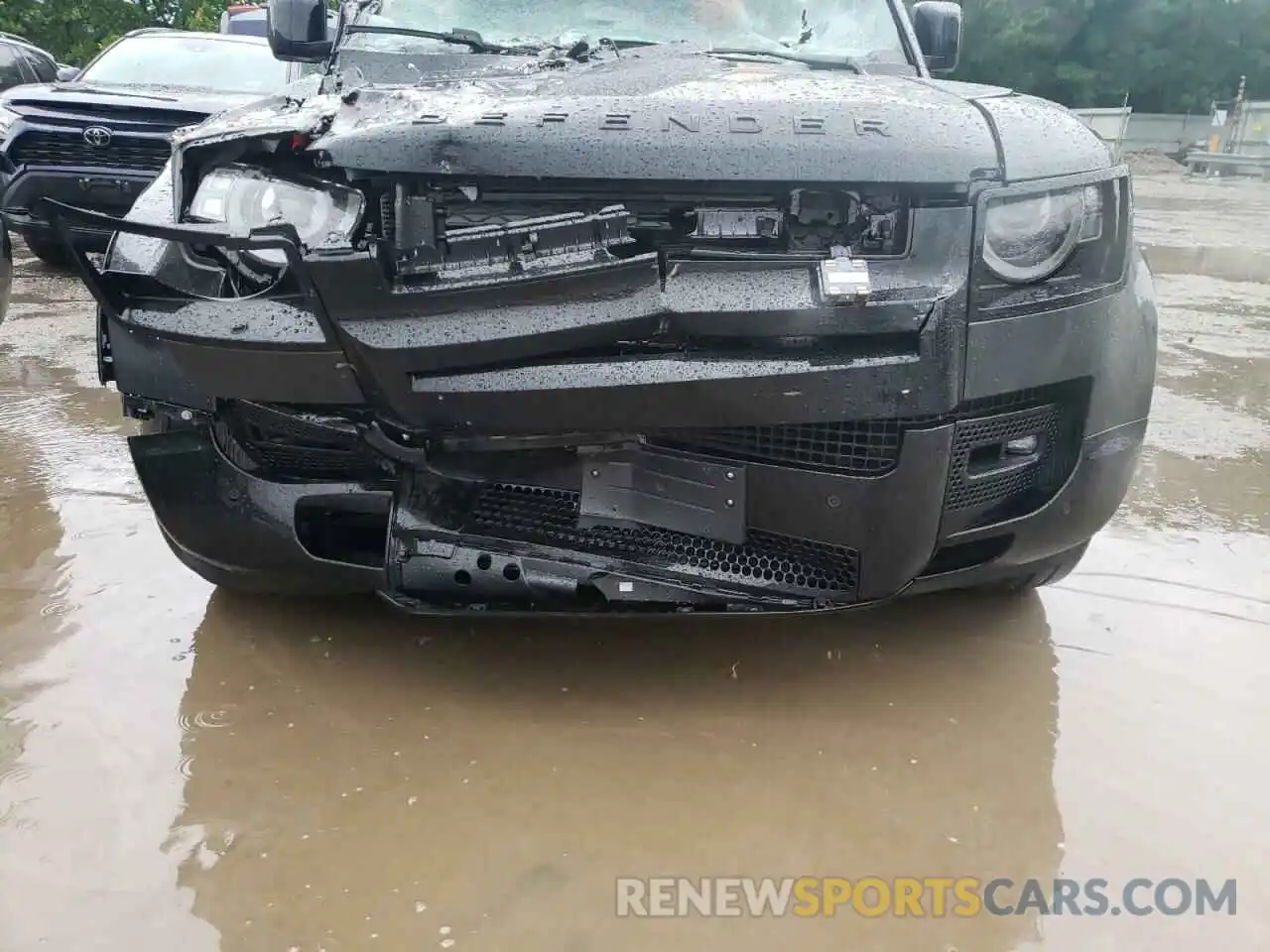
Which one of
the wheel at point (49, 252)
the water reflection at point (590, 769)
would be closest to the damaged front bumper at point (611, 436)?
the water reflection at point (590, 769)

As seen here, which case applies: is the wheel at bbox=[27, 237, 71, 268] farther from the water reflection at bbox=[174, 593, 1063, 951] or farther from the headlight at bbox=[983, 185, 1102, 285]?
the headlight at bbox=[983, 185, 1102, 285]

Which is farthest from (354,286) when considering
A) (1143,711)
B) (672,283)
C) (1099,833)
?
(1143,711)

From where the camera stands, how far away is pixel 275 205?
2.26 m

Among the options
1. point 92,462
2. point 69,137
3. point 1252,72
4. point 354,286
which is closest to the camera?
point 354,286

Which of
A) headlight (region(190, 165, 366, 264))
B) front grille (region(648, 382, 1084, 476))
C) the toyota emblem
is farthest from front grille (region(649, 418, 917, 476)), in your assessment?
the toyota emblem

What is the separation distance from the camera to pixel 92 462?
13.5ft

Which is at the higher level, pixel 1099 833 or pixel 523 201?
pixel 523 201

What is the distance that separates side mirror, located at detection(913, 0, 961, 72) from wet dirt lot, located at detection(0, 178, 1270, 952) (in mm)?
1721

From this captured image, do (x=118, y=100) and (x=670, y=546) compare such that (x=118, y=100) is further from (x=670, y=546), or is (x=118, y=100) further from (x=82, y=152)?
(x=670, y=546)

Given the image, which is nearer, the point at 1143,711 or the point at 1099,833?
the point at 1099,833

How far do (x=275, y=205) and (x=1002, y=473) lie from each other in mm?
1615

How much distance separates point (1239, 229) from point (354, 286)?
45.4 feet

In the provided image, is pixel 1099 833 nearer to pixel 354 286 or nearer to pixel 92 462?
pixel 354 286

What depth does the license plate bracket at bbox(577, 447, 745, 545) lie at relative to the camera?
2.23 metres
